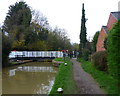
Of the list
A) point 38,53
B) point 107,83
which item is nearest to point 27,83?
point 107,83

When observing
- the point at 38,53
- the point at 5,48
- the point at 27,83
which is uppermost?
the point at 5,48

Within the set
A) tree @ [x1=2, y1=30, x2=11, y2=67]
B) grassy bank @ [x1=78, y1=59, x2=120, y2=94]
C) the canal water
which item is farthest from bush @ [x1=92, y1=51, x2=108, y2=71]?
tree @ [x1=2, y1=30, x2=11, y2=67]

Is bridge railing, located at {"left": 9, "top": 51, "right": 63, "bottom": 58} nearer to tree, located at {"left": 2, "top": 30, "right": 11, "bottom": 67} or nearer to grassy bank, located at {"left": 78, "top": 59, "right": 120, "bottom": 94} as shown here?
tree, located at {"left": 2, "top": 30, "right": 11, "bottom": 67}

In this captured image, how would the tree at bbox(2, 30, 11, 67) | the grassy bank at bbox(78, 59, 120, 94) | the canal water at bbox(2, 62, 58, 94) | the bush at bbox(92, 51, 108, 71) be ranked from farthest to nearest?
the tree at bbox(2, 30, 11, 67)
the bush at bbox(92, 51, 108, 71)
the canal water at bbox(2, 62, 58, 94)
the grassy bank at bbox(78, 59, 120, 94)

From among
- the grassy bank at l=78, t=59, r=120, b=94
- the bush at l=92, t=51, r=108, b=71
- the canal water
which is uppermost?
the bush at l=92, t=51, r=108, b=71

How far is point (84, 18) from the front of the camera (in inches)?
1072

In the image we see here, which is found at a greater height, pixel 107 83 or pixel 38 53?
pixel 38 53

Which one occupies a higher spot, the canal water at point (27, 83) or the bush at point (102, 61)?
the bush at point (102, 61)

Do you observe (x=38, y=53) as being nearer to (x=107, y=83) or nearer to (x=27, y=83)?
(x=27, y=83)

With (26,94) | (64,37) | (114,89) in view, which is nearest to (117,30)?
(114,89)

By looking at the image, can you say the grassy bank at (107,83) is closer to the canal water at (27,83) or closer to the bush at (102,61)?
the bush at (102,61)

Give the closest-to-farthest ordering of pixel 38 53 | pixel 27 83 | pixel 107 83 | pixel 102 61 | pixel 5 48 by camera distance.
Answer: pixel 107 83
pixel 102 61
pixel 27 83
pixel 5 48
pixel 38 53

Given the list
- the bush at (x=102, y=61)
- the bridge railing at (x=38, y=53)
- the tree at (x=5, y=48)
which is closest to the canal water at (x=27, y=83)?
the bush at (x=102, y=61)

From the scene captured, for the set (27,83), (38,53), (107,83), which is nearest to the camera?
(107,83)
